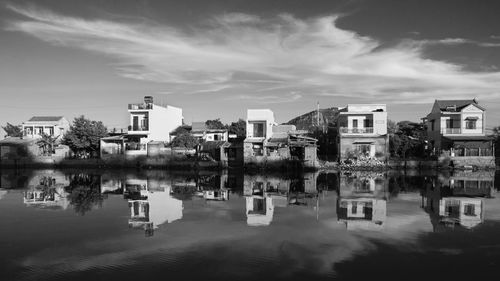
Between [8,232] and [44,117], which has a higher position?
[44,117]

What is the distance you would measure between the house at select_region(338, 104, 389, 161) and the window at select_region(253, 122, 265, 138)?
10099mm

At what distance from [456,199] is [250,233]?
15.5 metres

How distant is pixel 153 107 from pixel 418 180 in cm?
3740

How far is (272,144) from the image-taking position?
48719 mm

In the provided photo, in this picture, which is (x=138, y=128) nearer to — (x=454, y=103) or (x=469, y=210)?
(x=454, y=103)

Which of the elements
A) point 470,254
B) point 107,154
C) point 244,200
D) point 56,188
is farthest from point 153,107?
point 470,254

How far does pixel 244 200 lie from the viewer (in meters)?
24.6

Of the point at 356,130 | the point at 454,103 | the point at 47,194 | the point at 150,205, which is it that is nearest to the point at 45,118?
the point at 47,194

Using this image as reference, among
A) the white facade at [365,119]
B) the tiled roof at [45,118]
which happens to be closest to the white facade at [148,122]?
the tiled roof at [45,118]

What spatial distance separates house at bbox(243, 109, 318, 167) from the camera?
45.4m

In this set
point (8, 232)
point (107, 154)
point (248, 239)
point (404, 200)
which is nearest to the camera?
point (248, 239)

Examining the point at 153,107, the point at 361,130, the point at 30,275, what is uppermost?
the point at 153,107

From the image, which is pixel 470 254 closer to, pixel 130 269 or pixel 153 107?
pixel 130 269

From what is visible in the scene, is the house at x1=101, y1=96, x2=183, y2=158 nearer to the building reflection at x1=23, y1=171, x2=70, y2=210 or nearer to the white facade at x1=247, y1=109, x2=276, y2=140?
the white facade at x1=247, y1=109, x2=276, y2=140
